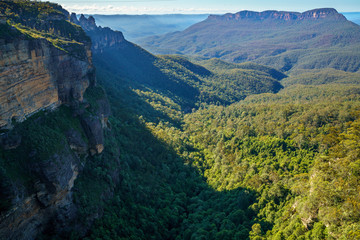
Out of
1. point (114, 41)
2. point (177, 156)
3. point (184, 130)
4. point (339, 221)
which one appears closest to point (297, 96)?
point (184, 130)

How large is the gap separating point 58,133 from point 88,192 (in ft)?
32.1

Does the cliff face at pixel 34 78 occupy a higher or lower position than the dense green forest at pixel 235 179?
higher

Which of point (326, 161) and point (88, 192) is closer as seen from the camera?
point (88, 192)

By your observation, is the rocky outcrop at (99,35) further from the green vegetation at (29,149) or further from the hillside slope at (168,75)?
the green vegetation at (29,149)

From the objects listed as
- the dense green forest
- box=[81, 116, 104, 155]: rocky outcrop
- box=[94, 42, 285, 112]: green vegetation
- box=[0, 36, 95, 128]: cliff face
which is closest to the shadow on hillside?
the dense green forest

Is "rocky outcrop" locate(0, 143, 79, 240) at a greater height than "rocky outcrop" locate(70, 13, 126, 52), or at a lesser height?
lesser

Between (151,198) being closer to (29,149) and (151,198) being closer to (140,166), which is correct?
(140,166)

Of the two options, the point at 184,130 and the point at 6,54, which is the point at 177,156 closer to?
the point at 184,130

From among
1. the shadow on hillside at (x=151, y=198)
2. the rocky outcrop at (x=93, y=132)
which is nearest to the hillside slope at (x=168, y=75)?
the shadow on hillside at (x=151, y=198)

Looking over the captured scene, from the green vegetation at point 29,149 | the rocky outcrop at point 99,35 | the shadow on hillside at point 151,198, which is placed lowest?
the shadow on hillside at point 151,198

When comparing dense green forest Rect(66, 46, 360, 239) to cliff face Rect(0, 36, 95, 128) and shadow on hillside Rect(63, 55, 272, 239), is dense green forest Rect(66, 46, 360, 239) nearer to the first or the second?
shadow on hillside Rect(63, 55, 272, 239)

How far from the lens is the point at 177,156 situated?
64.8 metres

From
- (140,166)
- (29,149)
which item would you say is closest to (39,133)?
(29,149)

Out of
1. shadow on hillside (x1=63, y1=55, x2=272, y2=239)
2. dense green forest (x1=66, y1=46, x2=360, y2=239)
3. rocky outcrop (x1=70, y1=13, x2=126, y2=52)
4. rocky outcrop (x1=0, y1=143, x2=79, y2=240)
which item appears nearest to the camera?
rocky outcrop (x1=0, y1=143, x2=79, y2=240)
